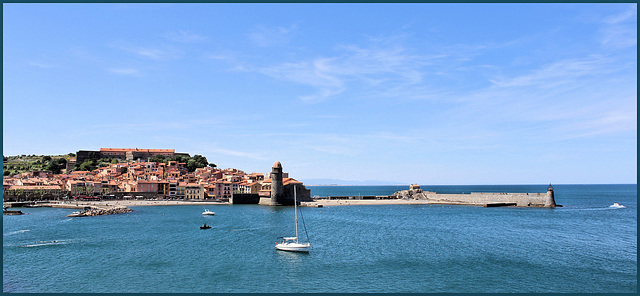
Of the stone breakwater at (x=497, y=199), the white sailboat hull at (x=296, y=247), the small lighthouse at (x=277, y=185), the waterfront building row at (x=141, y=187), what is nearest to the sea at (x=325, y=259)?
the white sailboat hull at (x=296, y=247)

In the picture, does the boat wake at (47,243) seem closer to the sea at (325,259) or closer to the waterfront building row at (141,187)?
the sea at (325,259)

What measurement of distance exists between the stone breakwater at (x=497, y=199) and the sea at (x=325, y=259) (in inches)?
1259

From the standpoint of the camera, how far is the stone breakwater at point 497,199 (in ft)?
286

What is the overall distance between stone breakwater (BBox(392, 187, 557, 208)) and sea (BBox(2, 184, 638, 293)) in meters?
32.0

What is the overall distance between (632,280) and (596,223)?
1410 inches

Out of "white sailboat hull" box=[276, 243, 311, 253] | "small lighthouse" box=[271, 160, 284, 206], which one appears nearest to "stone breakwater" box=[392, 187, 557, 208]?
"small lighthouse" box=[271, 160, 284, 206]

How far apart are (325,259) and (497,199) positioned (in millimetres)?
71701

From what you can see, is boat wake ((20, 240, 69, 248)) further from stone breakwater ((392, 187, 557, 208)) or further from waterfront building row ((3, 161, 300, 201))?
stone breakwater ((392, 187, 557, 208))

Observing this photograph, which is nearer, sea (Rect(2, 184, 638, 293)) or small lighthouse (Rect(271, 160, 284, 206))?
sea (Rect(2, 184, 638, 293))

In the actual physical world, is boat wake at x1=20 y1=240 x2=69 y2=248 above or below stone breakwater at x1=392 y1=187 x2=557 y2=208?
below

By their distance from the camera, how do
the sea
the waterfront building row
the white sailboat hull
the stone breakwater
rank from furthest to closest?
the waterfront building row < the stone breakwater < the white sailboat hull < the sea

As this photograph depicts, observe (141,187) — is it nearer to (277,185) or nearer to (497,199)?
(277,185)

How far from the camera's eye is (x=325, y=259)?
3388 centimetres

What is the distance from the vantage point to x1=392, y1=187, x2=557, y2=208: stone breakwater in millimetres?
87312
